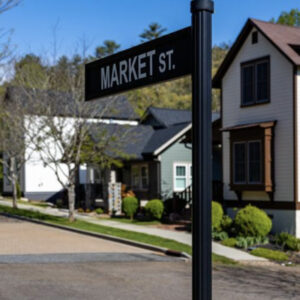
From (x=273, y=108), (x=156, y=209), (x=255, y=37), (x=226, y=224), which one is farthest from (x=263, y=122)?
(x=156, y=209)

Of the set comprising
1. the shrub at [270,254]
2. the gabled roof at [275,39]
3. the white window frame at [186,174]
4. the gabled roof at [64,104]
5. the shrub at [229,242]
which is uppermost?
the gabled roof at [275,39]

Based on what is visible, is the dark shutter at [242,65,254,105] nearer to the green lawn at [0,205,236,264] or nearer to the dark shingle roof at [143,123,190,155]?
the green lawn at [0,205,236,264]

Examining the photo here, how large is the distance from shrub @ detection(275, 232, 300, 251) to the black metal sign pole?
50.7ft

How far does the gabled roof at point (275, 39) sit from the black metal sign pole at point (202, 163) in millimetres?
17018

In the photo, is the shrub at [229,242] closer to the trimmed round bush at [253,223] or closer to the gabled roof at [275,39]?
the trimmed round bush at [253,223]

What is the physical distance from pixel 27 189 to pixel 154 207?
57.5ft

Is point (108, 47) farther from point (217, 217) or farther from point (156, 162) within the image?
point (217, 217)

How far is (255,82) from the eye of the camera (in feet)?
69.4

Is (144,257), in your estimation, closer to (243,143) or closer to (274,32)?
(243,143)

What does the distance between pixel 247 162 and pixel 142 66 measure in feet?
59.7

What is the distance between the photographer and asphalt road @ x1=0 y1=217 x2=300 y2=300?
1005 cm

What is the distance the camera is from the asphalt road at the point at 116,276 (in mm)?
10055

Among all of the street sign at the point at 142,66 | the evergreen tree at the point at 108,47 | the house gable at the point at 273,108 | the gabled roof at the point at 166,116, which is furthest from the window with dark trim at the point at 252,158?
the evergreen tree at the point at 108,47

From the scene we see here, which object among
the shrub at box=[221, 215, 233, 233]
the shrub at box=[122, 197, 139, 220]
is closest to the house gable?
the shrub at box=[221, 215, 233, 233]
